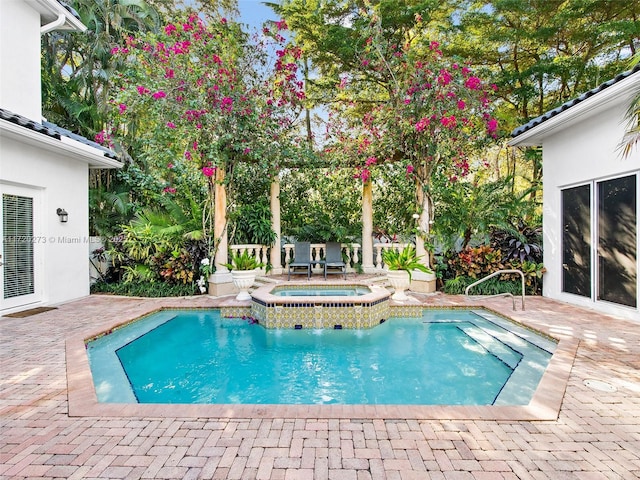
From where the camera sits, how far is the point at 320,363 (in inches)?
184

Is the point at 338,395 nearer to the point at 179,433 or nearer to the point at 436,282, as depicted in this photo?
the point at 179,433

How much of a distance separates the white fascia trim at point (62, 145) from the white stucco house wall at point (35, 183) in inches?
0.6

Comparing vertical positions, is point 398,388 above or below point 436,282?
below

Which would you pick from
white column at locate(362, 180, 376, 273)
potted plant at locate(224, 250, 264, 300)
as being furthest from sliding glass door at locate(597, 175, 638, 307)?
potted plant at locate(224, 250, 264, 300)

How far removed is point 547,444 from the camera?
2455 millimetres

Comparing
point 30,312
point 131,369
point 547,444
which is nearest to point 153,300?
point 30,312

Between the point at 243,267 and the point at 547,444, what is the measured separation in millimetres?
6269

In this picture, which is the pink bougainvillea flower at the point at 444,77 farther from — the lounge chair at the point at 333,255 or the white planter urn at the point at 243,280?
the white planter urn at the point at 243,280

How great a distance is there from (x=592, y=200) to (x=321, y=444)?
23.3 ft

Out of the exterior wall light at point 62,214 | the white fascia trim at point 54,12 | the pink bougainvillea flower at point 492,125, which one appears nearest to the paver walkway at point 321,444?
the exterior wall light at point 62,214

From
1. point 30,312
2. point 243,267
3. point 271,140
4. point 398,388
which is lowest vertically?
point 398,388

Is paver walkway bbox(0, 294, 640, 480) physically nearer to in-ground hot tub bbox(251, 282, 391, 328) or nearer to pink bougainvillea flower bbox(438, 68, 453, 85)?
in-ground hot tub bbox(251, 282, 391, 328)

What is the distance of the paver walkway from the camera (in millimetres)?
2164

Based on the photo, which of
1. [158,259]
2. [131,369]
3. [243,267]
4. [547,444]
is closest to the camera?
[547,444]
